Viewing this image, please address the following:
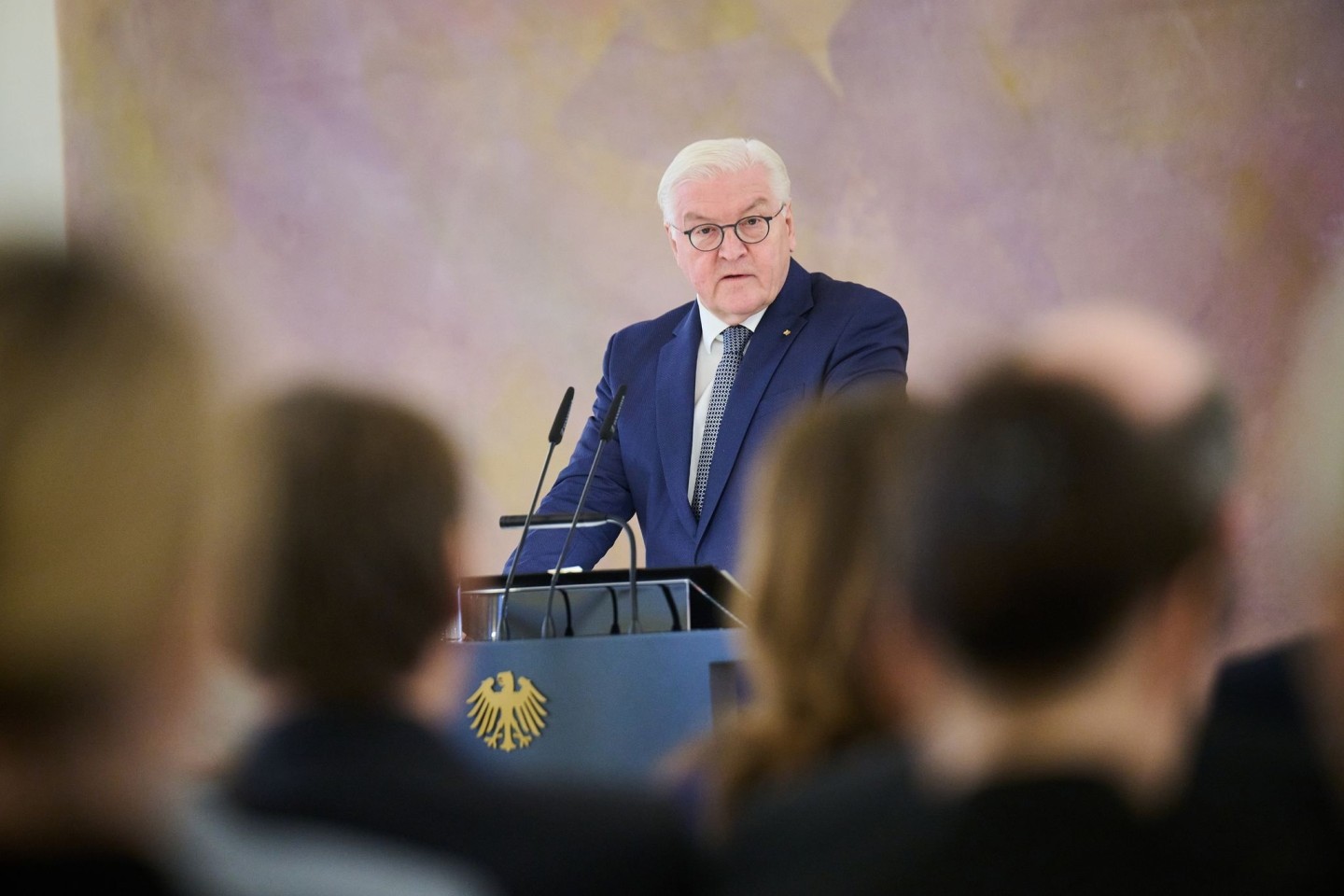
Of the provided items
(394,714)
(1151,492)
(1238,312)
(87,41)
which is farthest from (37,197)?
(1151,492)

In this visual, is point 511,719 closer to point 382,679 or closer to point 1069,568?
point 382,679

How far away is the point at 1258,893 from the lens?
2.86 ft

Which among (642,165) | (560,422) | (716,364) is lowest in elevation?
(560,422)

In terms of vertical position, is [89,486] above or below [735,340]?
below

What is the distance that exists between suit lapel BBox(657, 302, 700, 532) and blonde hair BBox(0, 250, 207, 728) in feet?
9.48

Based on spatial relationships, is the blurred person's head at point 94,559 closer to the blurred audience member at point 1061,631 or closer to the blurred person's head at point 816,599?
the blurred audience member at point 1061,631

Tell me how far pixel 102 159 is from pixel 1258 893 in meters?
6.41

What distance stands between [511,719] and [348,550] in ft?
4.85

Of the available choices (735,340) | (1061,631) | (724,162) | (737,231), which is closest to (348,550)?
(1061,631)

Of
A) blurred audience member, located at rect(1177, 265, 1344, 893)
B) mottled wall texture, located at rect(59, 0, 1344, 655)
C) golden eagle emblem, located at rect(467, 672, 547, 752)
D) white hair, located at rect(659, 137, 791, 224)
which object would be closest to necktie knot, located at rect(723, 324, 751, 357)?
white hair, located at rect(659, 137, 791, 224)

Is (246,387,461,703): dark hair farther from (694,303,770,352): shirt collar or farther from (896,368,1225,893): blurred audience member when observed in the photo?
(694,303,770,352): shirt collar

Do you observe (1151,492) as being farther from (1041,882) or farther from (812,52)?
(812,52)

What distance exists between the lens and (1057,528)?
2.76ft

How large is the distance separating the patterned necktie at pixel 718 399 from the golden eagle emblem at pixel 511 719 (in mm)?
1204
